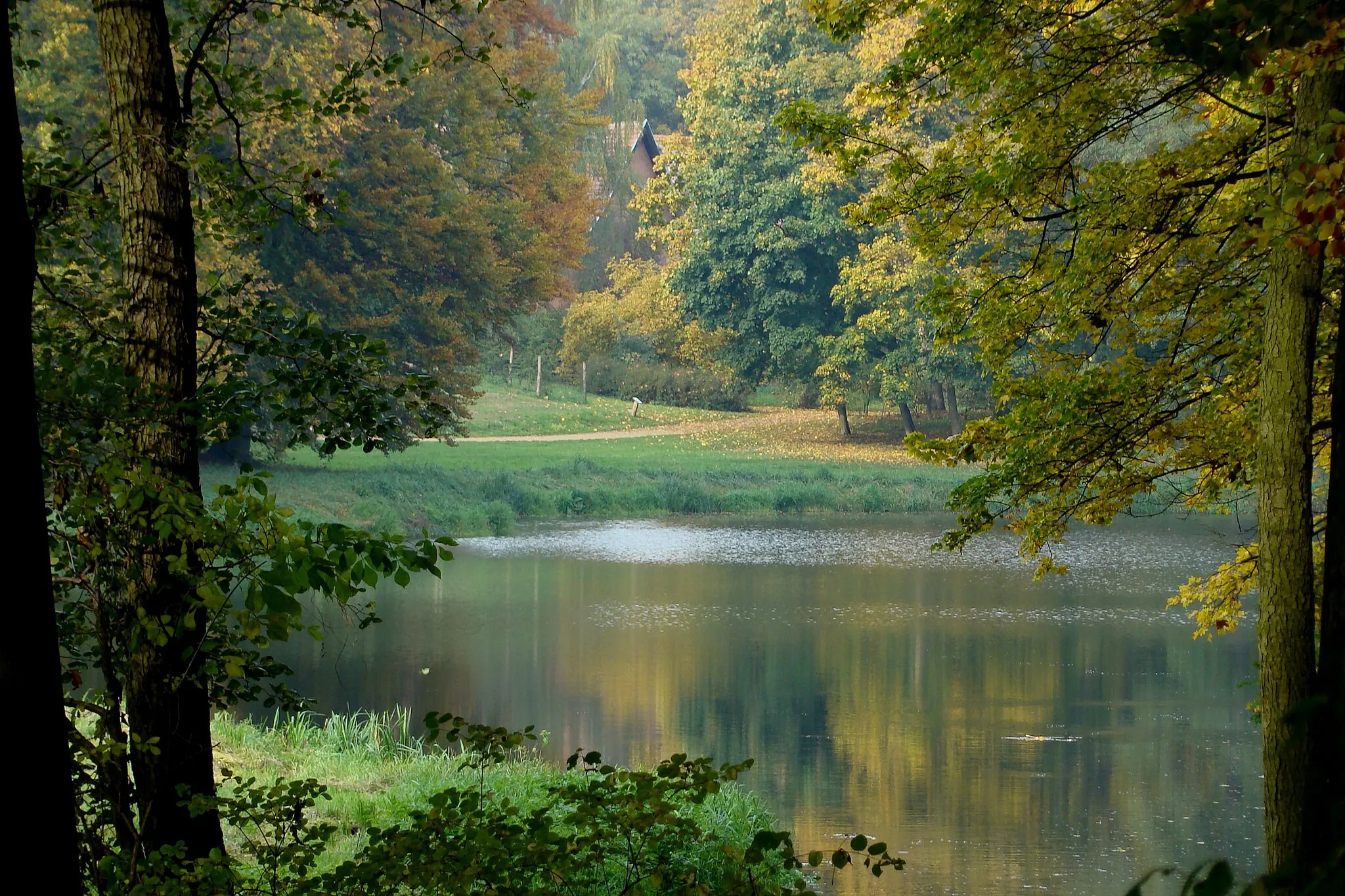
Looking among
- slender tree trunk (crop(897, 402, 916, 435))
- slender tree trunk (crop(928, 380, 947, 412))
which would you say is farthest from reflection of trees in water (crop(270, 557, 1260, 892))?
slender tree trunk (crop(928, 380, 947, 412))

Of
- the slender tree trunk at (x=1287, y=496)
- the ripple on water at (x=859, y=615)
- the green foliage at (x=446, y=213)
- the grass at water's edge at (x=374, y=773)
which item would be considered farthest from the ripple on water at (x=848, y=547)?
the slender tree trunk at (x=1287, y=496)

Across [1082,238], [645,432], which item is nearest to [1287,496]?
[1082,238]

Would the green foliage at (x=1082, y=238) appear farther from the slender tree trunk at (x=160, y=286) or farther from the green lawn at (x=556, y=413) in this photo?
the green lawn at (x=556, y=413)

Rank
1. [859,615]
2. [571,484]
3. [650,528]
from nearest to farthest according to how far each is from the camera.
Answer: [859,615]
[650,528]
[571,484]

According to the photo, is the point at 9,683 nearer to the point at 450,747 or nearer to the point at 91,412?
the point at 91,412

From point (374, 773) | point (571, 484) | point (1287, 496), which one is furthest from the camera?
point (571, 484)

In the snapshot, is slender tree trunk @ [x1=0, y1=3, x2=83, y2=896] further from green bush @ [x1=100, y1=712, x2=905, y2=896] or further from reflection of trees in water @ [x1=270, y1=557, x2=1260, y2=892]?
reflection of trees in water @ [x1=270, y1=557, x2=1260, y2=892]

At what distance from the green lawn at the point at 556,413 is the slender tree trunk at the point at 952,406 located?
22.8 ft

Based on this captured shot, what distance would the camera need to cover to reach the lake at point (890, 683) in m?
8.13

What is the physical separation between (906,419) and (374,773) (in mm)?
25154

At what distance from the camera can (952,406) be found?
30266 millimetres

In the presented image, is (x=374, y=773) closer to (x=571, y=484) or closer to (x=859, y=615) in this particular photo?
(x=859, y=615)

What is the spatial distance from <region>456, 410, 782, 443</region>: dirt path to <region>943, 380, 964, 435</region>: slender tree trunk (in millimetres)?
5402

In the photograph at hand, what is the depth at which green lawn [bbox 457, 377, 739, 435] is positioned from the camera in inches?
1270
